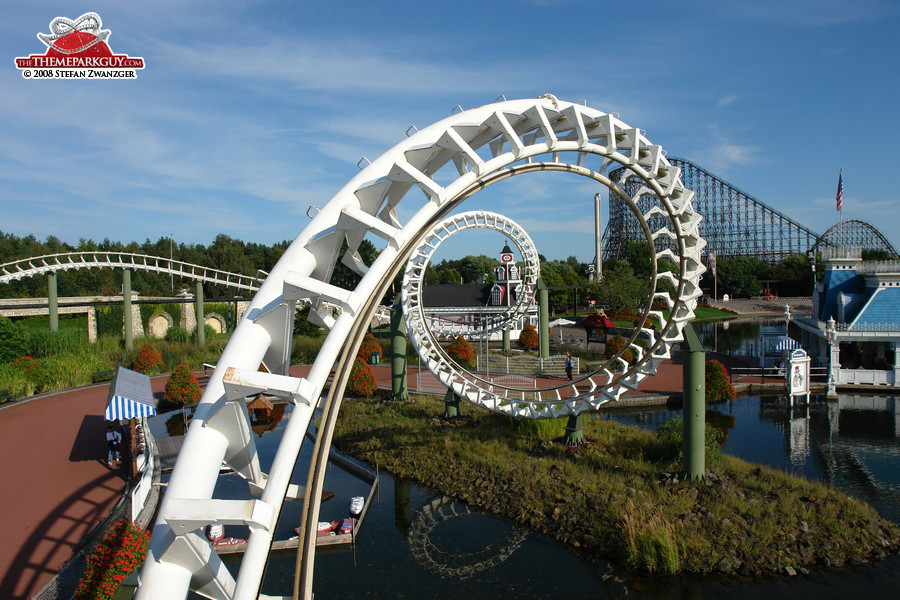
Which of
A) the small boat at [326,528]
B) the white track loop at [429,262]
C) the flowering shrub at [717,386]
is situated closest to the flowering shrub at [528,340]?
the white track loop at [429,262]

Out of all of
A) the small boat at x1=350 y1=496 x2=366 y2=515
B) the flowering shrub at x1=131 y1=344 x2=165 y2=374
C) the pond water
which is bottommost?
the pond water

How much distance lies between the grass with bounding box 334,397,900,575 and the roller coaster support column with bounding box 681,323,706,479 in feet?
1.31

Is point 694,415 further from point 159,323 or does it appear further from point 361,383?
point 159,323

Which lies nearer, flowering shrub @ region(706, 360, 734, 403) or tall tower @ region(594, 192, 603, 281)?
flowering shrub @ region(706, 360, 734, 403)

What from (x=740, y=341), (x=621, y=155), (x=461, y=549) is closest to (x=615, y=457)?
(x=461, y=549)

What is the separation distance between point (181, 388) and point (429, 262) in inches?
414

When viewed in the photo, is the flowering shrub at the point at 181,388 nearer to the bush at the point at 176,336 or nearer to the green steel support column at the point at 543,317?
the bush at the point at 176,336

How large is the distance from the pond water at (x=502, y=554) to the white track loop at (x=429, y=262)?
18.0 feet

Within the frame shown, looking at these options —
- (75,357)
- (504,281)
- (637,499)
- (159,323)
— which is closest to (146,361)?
(75,357)

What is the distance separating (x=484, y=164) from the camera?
571cm

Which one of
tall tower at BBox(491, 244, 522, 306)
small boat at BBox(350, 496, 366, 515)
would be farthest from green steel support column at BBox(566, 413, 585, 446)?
tall tower at BBox(491, 244, 522, 306)

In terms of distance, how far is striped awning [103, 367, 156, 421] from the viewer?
13.0 metres

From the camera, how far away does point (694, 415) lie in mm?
11023

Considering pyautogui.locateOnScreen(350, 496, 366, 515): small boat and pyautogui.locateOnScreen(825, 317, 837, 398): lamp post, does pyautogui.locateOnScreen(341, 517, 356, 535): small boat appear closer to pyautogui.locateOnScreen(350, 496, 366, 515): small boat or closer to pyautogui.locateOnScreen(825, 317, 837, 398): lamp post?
pyautogui.locateOnScreen(350, 496, 366, 515): small boat
